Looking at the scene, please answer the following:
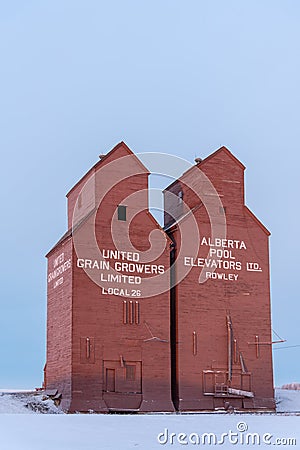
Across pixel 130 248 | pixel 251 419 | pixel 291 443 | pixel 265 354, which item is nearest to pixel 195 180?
pixel 130 248

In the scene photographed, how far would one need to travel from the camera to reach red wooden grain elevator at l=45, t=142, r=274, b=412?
36250mm

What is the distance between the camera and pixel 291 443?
2092 centimetres

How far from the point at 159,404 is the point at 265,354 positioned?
665 cm

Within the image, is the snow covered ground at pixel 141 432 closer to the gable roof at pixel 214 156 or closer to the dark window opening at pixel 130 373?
the dark window opening at pixel 130 373

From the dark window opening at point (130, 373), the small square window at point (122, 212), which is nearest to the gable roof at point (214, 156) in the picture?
the small square window at point (122, 212)

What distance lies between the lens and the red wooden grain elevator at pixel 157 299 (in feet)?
119

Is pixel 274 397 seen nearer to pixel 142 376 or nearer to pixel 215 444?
pixel 142 376

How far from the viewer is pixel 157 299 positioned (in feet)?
124

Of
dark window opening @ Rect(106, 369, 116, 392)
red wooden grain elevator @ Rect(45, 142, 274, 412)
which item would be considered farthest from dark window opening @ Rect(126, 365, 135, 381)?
dark window opening @ Rect(106, 369, 116, 392)

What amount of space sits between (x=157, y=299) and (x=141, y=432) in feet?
55.4

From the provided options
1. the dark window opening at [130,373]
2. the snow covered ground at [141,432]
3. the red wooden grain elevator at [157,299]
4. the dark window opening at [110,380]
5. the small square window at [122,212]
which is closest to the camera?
the snow covered ground at [141,432]

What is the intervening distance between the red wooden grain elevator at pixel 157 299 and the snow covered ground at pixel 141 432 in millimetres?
→ 12055

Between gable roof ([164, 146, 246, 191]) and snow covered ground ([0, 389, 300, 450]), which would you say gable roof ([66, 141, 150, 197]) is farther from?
snow covered ground ([0, 389, 300, 450])

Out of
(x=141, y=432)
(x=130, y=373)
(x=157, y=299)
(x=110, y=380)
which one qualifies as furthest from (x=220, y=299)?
(x=141, y=432)
